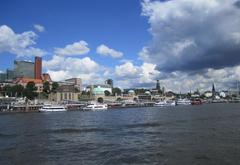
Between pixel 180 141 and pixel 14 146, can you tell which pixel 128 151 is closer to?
pixel 180 141

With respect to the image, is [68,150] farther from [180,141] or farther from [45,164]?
[180,141]

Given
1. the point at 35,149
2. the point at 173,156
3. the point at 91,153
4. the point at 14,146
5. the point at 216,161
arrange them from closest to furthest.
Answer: the point at 216,161, the point at 173,156, the point at 91,153, the point at 35,149, the point at 14,146

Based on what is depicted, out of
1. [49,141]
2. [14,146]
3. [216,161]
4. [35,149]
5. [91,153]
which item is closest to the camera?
[216,161]

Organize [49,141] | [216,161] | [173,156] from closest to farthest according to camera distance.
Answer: [216,161] < [173,156] < [49,141]

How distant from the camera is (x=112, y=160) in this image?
1403 inches

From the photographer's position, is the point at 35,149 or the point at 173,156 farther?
the point at 35,149

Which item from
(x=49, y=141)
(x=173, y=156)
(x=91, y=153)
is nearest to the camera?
(x=173, y=156)

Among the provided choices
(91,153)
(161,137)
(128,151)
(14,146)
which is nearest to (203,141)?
(161,137)

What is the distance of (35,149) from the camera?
43.6 meters

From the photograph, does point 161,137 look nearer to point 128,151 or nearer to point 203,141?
point 203,141

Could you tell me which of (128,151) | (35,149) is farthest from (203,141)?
(35,149)

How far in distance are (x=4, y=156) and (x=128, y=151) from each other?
1304 centimetres

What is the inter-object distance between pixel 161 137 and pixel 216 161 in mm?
19009

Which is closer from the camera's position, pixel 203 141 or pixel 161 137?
pixel 203 141
